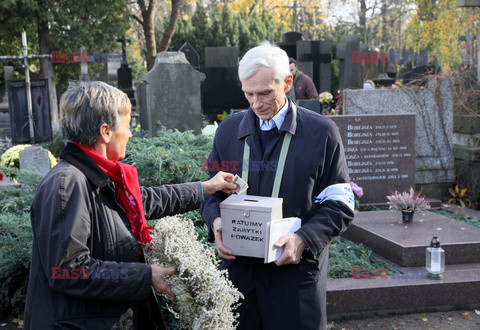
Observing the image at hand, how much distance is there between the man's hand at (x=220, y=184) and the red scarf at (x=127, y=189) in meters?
0.50

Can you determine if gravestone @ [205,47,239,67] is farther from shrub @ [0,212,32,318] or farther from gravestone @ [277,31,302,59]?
shrub @ [0,212,32,318]

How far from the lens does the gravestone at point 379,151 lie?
23.1 ft

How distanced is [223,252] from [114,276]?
2.08 feet

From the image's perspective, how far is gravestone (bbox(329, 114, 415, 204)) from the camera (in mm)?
7055

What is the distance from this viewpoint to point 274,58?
237 cm

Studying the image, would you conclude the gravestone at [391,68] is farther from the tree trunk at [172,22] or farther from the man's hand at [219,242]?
the man's hand at [219,242]

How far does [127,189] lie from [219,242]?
57 centimetres

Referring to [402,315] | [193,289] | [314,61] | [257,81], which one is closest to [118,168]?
[193,289]

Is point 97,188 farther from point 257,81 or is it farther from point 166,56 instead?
point 166,56

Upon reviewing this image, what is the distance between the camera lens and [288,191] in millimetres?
2408

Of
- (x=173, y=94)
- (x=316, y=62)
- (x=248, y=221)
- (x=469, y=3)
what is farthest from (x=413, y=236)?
(x=316, y=62)

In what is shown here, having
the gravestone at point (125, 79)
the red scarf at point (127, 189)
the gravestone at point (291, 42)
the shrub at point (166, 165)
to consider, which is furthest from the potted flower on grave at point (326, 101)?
the gravestone at point (125, 79)

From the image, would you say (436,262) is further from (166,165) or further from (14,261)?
(14,261)

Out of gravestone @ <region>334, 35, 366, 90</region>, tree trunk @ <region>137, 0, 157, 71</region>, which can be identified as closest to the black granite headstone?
gravestone @ <region>334, 35, 366, 90</region>
